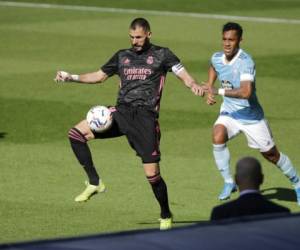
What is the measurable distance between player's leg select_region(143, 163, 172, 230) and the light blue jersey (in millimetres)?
1842

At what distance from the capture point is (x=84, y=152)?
1441 cm

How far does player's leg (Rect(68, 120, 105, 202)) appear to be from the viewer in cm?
1426

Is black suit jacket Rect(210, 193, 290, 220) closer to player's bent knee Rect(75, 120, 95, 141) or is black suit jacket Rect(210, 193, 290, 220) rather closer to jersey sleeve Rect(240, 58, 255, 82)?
player's bent knee Rect(75, 120, 95, 141)

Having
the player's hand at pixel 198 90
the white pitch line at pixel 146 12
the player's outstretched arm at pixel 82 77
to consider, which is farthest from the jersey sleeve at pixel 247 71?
the white pitch line at pixel 146 12

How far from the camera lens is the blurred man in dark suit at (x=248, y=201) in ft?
30.0

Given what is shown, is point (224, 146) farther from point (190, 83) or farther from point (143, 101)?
point (143, 101)

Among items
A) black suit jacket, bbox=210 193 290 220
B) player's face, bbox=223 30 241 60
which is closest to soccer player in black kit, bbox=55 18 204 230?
player's face, bbox=223 30 241 60

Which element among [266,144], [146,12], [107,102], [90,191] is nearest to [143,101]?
[90,191]

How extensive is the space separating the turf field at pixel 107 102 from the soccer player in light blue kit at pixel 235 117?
0.46 meters

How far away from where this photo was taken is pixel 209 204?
1546 centimetres

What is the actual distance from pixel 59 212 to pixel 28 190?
1329 millimetres

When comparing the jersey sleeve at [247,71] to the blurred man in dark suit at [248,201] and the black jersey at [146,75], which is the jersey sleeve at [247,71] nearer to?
the black jersey at [146,75]

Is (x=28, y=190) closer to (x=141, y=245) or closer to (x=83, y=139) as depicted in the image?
(x=83, y=139)

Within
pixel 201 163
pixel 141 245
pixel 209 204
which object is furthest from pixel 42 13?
pixel 141 245
